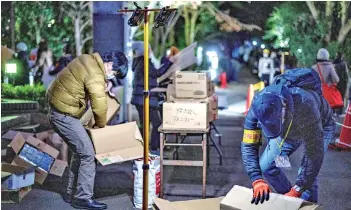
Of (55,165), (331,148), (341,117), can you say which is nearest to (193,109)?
(55,165)

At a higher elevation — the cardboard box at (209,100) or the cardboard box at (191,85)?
the cardboard box at (191,85)

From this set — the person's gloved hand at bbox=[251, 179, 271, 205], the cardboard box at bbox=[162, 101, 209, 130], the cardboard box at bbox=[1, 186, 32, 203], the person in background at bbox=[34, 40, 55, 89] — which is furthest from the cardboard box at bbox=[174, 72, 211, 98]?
the person in background at bbox=[34, 40, 55, 89]

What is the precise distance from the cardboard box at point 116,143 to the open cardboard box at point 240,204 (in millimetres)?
1223

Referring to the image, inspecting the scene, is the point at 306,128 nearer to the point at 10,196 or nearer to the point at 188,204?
the point at 188,204

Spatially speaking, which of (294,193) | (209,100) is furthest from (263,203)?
(209,100)

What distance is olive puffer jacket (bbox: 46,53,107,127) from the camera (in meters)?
6.57

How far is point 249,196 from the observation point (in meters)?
5.96

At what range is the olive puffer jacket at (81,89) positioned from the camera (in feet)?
21.6

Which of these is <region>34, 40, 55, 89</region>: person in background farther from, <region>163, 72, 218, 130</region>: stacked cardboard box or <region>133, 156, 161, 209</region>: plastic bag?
<region>133, 156, 161, 209</region>: plastic bag

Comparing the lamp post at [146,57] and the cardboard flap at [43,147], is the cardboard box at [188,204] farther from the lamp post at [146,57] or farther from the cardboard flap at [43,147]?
the cardboard flap at [43,147]

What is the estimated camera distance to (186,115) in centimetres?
A: 717

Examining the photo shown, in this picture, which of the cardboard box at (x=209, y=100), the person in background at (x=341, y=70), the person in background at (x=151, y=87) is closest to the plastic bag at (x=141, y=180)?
the cardboard box at (x=209, y=100)

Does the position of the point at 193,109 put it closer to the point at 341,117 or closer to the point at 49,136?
the point at 49,136

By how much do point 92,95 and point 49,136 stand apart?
2715 millimetres
